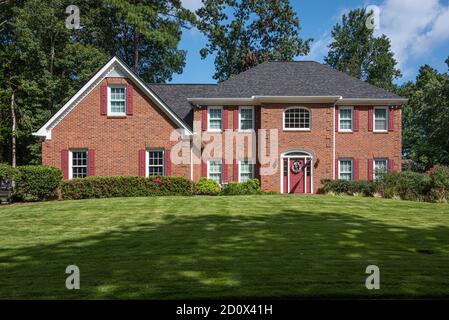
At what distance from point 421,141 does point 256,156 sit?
26149mm

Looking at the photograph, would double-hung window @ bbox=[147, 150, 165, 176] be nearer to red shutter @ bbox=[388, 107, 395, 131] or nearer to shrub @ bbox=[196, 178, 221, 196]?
shrub @ bbox=[196, 178, 221, 196]

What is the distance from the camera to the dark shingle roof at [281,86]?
2527cm

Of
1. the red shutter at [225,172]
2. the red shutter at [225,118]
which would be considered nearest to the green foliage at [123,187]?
the red shutter at [225,172]

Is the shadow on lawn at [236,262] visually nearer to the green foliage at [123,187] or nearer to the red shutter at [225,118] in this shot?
the green foliage at [123,187]

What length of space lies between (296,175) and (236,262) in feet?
62.7

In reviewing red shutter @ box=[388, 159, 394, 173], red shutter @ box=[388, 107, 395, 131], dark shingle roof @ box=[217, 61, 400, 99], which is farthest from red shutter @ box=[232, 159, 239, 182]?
red shutter @ box=[388, 107, 395, 131]

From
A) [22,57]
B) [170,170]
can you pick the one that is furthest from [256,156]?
[22,57]

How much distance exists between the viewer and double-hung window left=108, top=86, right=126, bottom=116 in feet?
76.7

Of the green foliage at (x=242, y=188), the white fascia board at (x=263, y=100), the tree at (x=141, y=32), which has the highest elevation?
the tree at (x=141, y=32)

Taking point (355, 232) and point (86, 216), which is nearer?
point (355, 232)

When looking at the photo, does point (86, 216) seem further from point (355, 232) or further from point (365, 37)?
point (365, 37)

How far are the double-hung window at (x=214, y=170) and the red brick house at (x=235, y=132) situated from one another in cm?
6

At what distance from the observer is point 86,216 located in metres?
12.6

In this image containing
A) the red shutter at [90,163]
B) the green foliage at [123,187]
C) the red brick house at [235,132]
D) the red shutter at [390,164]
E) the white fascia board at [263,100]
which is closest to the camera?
the green foliage at [123,187]
